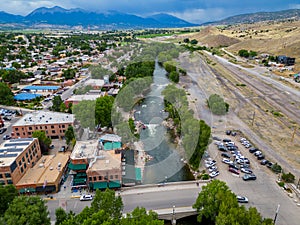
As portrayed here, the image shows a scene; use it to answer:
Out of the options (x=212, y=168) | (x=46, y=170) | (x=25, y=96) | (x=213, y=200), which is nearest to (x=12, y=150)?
(x=46, y=170)

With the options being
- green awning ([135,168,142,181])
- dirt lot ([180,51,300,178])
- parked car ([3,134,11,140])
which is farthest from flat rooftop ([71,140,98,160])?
dirt lot ([180,51,300,178])

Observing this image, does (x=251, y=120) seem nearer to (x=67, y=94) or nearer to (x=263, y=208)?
(x=263, y=208)

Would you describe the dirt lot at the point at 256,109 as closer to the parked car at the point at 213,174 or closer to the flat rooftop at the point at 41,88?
the parked car at the point at 213,174

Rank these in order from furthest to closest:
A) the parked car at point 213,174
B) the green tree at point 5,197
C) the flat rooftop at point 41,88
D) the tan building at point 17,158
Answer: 1. the flat rooftop at point 41,88
2. the parked car at point 213,174
3. the tan building at point 17,158
4. the green tree at point 5,197

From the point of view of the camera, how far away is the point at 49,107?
2031 cm

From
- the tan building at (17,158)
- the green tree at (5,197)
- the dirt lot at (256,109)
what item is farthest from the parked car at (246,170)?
the tan building at (17,158)

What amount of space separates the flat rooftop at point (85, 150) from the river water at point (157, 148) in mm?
3098

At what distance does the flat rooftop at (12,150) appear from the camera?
9855 millimetres

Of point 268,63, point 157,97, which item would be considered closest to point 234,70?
point 268,63

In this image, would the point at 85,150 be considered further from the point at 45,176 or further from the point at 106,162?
the point at 45,176

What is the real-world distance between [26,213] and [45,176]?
355 centimetres

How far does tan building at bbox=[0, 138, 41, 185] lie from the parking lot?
9.93 meters

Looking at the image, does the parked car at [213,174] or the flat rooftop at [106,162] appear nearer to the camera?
the flat rooftop at [106,162]

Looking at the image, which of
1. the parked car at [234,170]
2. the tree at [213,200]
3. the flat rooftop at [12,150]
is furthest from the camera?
the parked car at [234,170]
